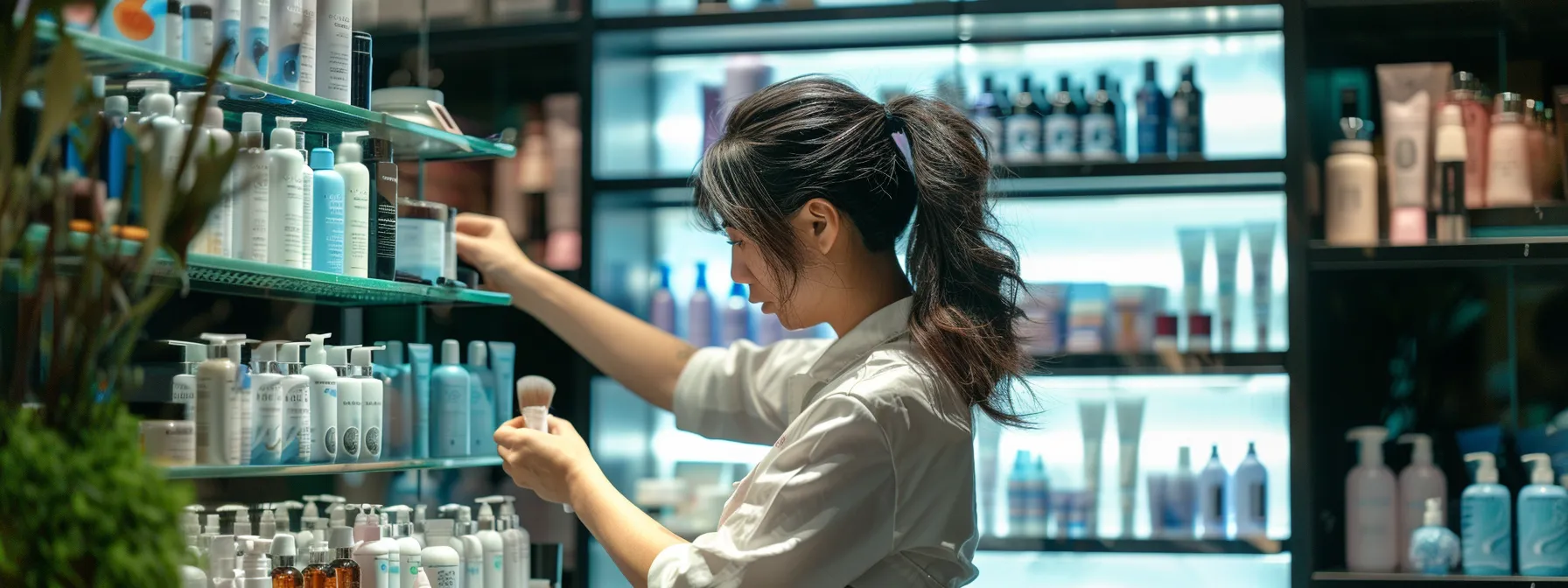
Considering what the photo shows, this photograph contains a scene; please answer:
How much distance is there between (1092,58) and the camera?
3.07 metres

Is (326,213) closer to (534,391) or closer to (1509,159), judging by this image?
(534,391)

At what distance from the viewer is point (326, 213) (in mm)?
1802

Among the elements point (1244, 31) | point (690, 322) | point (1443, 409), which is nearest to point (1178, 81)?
point (1244, 31)

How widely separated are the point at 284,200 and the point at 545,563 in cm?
87

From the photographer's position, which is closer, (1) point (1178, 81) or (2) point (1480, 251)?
(2) point (1480, 251)

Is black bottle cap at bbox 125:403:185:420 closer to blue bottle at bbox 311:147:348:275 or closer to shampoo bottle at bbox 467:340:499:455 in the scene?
blue bottle at bbox 311:147:348:275

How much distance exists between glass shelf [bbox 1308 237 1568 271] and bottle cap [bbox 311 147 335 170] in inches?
76.1

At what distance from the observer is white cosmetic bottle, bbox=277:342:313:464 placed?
5.78 ft

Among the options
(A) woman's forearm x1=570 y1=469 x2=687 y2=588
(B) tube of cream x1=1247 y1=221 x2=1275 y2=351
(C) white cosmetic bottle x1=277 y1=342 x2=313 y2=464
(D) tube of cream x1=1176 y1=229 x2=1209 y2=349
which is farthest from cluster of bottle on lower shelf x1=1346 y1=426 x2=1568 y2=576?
(C) white cosmetic bottle x1=277 y1=342 x2=313 y2=464

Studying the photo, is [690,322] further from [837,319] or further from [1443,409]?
[1443,409]

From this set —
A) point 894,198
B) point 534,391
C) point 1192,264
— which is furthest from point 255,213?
point 1192,264

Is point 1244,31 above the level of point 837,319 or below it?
above

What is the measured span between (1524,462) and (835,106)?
1918 mm

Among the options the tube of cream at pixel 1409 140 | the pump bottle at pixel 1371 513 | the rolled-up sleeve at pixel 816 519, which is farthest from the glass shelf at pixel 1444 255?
the rolled-up sleeve at pixel 816 519
